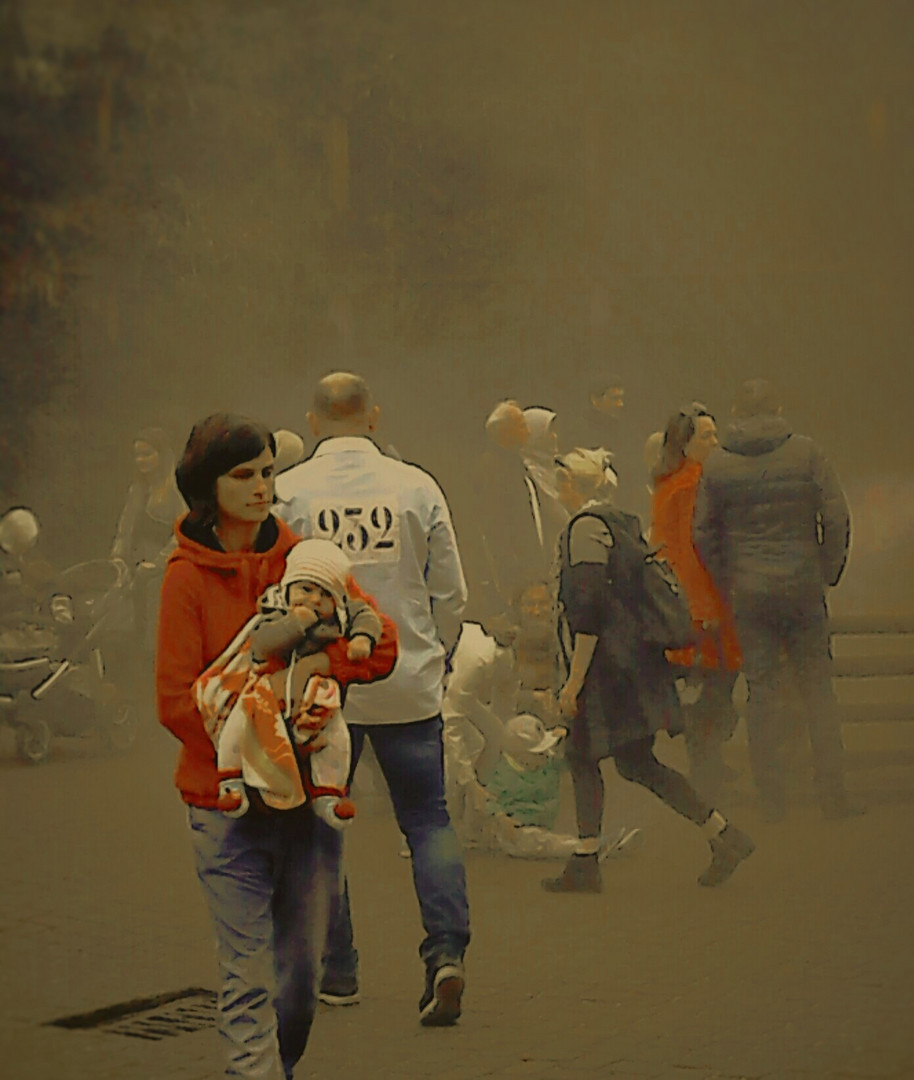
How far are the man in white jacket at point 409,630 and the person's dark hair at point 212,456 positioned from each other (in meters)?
0.20

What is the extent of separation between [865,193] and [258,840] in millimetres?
2317

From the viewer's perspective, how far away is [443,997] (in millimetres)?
4238

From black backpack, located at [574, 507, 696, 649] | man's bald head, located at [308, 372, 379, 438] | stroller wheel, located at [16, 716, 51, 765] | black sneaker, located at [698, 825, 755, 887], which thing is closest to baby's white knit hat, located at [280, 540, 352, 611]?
man's bald head, located at [308, 372, 379, 438]

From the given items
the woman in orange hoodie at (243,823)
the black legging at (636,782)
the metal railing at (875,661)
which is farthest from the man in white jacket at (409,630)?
the metal railing at (875,661)

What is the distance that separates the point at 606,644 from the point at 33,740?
1.83m

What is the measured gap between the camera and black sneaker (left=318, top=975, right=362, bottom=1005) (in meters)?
4.33

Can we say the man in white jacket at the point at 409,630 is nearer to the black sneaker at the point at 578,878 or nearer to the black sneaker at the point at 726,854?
the black sneaker at the point at 578,878

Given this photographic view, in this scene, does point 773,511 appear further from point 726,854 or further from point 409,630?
point 409,630

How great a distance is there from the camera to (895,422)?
4430mm

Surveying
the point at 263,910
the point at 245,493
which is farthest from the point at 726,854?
the point at 245,493

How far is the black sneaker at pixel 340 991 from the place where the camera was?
4332mm

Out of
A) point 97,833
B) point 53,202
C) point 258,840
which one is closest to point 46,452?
point 53,202

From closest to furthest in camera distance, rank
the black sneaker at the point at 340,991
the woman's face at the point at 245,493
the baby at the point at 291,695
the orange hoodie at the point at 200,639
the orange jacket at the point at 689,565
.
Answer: the baby at the point at 291,695, the orange hoodie at the point at 200,639, the woman's face at the point at 245,493, the black sneaker at the point at 340,991, the orange jacket at the point at 689,565

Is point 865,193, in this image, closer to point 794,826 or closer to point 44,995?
point 794,826
